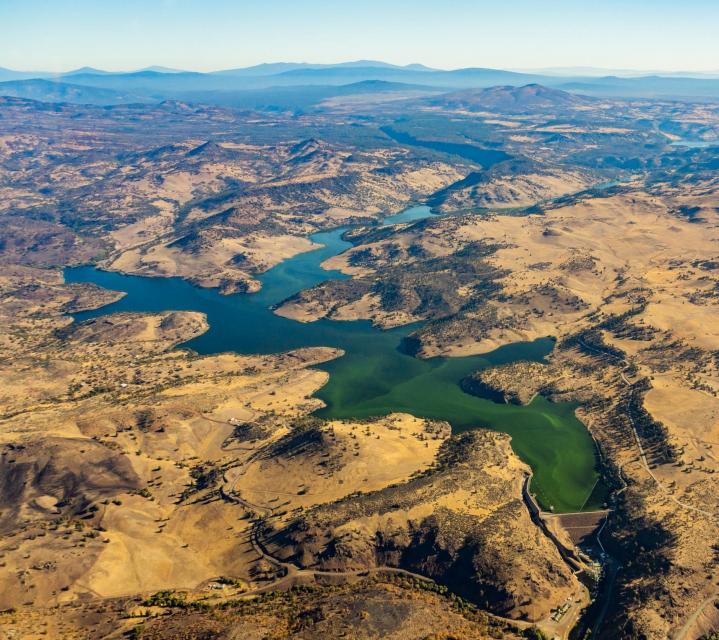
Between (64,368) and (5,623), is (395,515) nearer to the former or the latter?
(5,623)

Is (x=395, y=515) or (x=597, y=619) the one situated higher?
A: (x=395, y=515)

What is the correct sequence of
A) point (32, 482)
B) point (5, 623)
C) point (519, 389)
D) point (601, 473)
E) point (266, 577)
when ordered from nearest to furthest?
point (5, 623), point (266, 577), point (32, 482), point (601, 473), point (519, 389)

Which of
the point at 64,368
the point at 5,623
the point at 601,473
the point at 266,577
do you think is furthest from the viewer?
the point at 64,368

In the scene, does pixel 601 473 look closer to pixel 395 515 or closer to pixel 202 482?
pixel 395 515

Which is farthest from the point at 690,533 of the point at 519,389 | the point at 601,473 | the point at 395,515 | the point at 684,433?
the point at 519,389

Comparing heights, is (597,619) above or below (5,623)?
below

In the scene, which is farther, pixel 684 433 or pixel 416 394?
pixel 416 394

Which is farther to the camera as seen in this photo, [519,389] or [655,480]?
[519,389]

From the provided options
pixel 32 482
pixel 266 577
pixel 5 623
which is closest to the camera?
pixel 5 623

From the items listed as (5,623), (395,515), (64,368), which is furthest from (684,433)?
(64,368)
